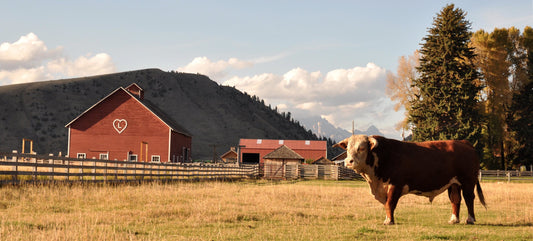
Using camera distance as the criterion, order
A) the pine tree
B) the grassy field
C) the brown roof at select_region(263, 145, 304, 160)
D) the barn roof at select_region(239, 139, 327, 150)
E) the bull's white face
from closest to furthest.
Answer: the grassy field
the bull's white face
the pine tree
the brown roof at select_region(263, 145, 304, 160)
the barn roof at select_region(239, 139, 327, 150)

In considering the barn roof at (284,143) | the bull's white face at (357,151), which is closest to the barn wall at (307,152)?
the barn roof at (284,143)

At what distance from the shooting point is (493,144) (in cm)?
5566

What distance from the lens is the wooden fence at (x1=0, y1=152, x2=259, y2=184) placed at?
751 inches

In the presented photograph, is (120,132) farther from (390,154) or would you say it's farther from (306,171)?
(390,154)

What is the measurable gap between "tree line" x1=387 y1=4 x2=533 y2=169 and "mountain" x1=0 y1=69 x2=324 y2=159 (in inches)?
2014

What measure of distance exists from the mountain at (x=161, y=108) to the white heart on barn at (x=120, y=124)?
45.0 m

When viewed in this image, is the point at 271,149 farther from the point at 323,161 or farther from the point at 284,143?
the point at 323,161

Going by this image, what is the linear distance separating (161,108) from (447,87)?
120 meters

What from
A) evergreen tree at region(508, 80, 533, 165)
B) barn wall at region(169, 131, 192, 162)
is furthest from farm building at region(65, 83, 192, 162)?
evergreen tree at region(508, 80, 533, 165)

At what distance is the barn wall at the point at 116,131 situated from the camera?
158 ft

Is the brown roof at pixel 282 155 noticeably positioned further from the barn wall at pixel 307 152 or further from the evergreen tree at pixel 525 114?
the evergreen tree at pixel 525 114

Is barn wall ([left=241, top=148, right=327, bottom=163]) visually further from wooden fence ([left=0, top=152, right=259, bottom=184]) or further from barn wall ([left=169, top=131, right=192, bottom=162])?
wooden fence ([left=0, top=152, right=259, bottom=184])

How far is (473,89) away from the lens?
44.4 m

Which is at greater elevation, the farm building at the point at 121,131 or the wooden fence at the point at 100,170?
the farm building at the point at 121,131
